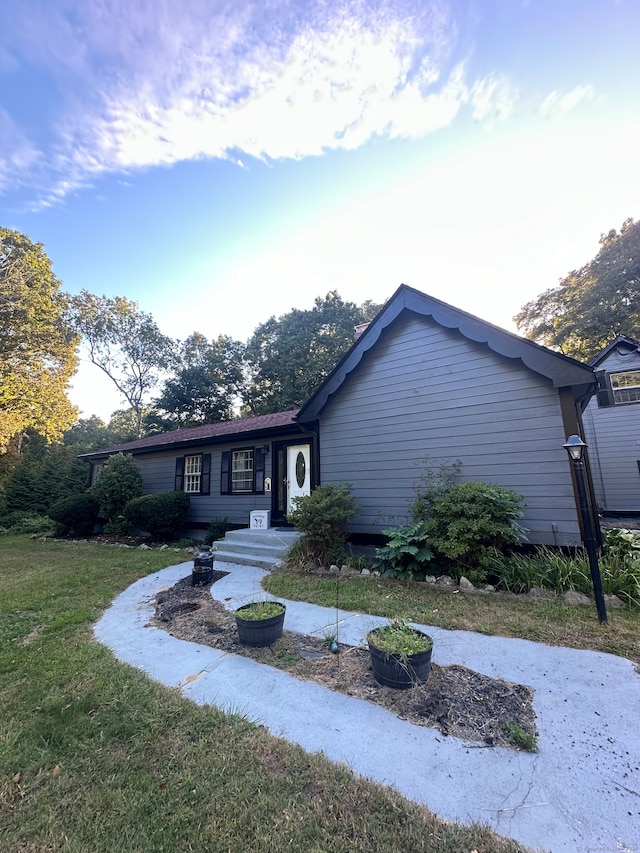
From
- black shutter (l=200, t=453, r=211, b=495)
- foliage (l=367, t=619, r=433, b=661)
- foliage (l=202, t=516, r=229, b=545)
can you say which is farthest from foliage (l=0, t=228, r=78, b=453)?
foliage (l=367, t=619, r=433, b=661)

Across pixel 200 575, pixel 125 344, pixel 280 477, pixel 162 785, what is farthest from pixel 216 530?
pixel 125 344

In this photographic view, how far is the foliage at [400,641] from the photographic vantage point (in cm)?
271

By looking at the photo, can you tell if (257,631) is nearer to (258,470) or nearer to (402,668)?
(402,668)

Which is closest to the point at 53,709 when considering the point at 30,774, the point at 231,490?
the point at 30,774

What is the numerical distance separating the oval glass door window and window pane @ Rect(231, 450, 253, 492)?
175cm

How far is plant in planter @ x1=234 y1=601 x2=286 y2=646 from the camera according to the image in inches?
139

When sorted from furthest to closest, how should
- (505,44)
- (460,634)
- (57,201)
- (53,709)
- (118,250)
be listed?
(118,250)
(57,201)
(505,44)
(460,634)
(53,709)

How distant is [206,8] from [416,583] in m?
9.86

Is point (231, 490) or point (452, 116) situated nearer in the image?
point (452, 116)

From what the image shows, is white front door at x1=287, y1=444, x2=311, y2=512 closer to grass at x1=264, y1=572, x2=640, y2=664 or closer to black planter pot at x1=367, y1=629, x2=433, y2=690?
grass at x1=264, y1=572, x2=640, y2=664

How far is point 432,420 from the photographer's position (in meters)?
6.80

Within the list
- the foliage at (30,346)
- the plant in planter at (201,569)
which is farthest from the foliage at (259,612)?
the foliage at (30,346)

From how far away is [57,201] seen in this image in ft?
30.5

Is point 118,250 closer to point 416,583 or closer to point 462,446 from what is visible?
point 462,446
